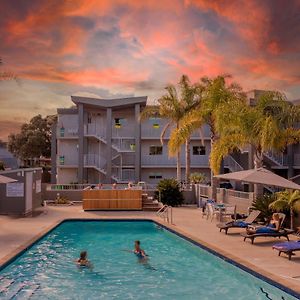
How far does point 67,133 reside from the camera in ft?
141

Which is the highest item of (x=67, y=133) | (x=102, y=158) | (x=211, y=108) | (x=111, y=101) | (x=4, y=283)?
(x=111, y=101)

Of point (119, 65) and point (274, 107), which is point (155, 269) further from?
point (119, 65)

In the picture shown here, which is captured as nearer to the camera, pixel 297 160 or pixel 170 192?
pixel 170 192

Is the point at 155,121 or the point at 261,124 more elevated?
the point at 155,121

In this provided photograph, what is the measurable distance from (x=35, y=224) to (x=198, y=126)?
11.8m

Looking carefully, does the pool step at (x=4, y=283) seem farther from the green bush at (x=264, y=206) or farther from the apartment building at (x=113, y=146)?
the apartment building at (x=113, y=146)

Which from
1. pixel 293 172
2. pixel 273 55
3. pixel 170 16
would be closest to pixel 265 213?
pixel 293 172

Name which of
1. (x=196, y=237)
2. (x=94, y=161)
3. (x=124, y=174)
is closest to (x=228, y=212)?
(x=196, y=237)

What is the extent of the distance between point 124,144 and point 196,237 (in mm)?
26153

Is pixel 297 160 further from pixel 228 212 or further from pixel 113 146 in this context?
pixel 228 212

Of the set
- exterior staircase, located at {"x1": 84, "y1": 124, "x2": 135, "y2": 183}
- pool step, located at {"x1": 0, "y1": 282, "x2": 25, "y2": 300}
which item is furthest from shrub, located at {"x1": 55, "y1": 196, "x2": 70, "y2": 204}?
pool step, located at {"x1": 0, "y1": 282, "x2": 25, "y2": 300}

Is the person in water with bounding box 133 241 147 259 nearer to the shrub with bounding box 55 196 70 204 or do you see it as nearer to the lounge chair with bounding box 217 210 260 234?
the lounge chair with bounding box 217 210 260 234

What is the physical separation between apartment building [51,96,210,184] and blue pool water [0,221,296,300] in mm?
23259

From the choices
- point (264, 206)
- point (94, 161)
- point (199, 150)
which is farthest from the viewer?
point (199, 150)
